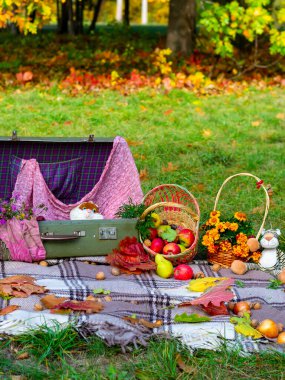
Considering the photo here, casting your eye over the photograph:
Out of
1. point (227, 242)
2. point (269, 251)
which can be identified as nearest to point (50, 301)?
point (227, 242)

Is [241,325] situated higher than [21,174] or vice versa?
[21,174]

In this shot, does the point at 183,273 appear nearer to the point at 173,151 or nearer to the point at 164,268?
the point at 164,268

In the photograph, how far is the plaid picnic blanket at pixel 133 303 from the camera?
3676 mm

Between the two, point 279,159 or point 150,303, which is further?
point 279,159

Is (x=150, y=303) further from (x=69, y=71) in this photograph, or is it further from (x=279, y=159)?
(x=69, y=71)

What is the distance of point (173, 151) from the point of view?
A: 7.68m

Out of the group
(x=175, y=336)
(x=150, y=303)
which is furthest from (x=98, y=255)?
(x=175, y=336)

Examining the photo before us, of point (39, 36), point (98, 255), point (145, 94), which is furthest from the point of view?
point (39, 36)

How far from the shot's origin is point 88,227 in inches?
190

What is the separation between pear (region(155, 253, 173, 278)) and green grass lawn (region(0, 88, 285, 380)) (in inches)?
38.2

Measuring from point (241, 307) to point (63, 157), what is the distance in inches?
83.2

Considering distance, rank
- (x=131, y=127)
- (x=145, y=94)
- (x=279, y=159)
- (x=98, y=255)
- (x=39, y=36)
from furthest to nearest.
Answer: (x=39, y=36), (x=145, y=94), (x=131, y=127), (x=279, y=159), (x=98, y=255)

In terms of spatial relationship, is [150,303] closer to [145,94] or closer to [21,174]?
[21,174]

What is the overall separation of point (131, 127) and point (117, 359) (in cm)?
515
